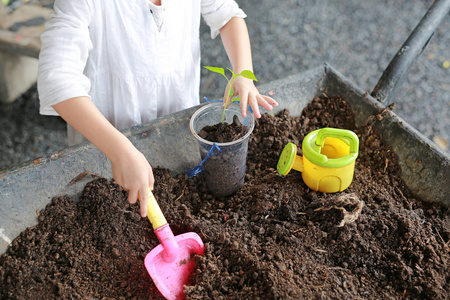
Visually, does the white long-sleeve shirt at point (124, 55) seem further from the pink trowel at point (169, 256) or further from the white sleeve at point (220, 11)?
the pink trowel at point (169, 256)

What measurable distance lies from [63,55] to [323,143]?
0.75 metres

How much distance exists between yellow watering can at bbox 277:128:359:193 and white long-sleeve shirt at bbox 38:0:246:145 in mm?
471

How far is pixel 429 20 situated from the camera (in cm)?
133

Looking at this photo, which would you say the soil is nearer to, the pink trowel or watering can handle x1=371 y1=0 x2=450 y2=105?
the pink trowel

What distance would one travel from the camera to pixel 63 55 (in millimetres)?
996

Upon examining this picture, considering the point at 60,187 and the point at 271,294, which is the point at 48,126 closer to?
the point at 60,187

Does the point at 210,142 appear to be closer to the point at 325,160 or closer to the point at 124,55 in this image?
the point at 325,160

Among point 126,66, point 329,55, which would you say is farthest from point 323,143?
point 329,55

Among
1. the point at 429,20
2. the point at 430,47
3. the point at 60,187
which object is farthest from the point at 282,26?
the point at 60,187

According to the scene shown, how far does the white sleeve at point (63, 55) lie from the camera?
971mm

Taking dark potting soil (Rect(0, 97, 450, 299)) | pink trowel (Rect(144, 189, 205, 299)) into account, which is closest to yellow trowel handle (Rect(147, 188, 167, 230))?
pink trowel (Rect(144, 189, 205, 299))

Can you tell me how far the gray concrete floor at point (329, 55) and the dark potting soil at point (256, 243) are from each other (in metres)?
1.15

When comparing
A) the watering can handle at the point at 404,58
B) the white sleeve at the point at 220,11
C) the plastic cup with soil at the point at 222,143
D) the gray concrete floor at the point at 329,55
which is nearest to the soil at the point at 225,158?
the plastic cup with soil at the point at 222,143

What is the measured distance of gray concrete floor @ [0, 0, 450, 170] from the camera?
86.2 inches
